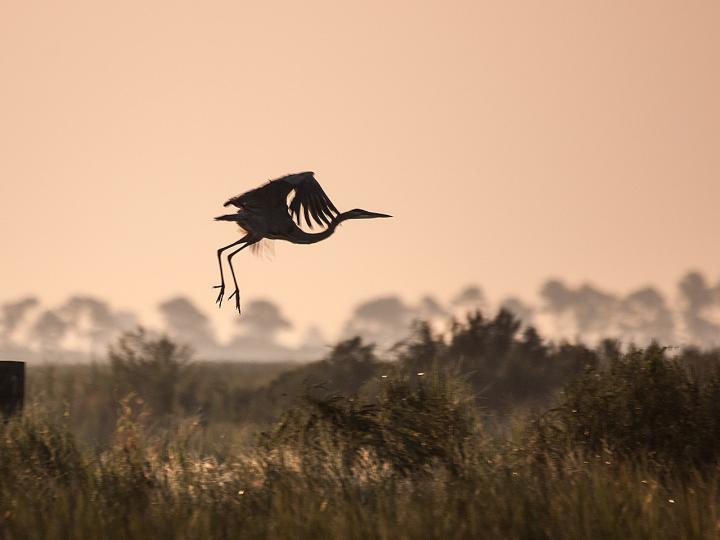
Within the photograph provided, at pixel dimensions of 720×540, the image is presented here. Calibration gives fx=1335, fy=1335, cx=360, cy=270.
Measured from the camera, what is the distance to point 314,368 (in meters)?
30.5

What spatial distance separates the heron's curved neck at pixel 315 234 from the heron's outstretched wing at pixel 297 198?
2.8 inches

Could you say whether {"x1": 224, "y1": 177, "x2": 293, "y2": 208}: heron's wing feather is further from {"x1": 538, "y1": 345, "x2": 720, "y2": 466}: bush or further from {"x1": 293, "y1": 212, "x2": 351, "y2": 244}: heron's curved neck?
{"x1": 538, "y1": 345, "x2": 720, "y2": 466}: bush

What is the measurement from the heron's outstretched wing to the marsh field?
1.80 meters

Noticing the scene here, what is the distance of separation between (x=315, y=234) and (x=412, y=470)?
2.54m

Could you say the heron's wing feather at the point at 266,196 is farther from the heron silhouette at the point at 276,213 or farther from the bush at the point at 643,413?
the bush at the point at 643,413

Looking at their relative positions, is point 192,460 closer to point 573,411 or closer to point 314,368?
point 573,411

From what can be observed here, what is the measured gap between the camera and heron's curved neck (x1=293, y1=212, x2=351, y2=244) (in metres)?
12.9

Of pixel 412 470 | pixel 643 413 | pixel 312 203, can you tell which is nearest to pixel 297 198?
pixel 312 203

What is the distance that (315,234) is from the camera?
43.0ft

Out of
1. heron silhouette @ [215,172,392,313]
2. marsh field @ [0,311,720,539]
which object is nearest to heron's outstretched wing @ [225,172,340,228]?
heron silhouette @ [215,172,392,313]

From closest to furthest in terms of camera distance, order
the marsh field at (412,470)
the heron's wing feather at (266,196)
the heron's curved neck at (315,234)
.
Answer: the marsh field at (412,470)
the heron's wing feather at (266,196)
the heron's curved neck at (315,234)

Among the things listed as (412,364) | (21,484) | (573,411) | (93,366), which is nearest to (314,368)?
(412,364)

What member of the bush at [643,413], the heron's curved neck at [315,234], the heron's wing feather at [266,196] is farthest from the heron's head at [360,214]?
the bush at [643,413]

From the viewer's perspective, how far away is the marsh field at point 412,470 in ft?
34.8
